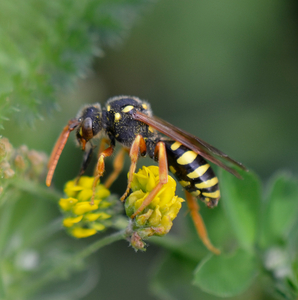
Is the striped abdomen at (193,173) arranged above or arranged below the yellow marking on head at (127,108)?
below

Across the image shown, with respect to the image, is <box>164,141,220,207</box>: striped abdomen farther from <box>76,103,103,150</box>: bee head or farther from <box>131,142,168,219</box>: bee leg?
<box>76,103,103,150</box>: bee head

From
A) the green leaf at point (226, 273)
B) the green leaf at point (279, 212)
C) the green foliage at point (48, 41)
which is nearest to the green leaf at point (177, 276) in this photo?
the green leaf at point (226, 273)

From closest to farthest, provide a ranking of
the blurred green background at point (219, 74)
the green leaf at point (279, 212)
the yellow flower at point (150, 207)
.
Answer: the yellow flower at point (150, 207)
the green leaf at point (279, 212)
the blurred green background at point (219, 74)

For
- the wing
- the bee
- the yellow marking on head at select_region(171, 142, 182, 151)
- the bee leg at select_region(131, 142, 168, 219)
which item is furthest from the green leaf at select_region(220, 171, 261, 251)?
the bee leg at select_region(131, 142, 168, 219)

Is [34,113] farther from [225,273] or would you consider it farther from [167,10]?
[167,10]

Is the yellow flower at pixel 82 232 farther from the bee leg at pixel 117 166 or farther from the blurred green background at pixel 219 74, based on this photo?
the blurred green background at pixel 219 74

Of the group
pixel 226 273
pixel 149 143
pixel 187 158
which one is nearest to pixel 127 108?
pixel 149 143

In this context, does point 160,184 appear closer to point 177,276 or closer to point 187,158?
point 187,158
